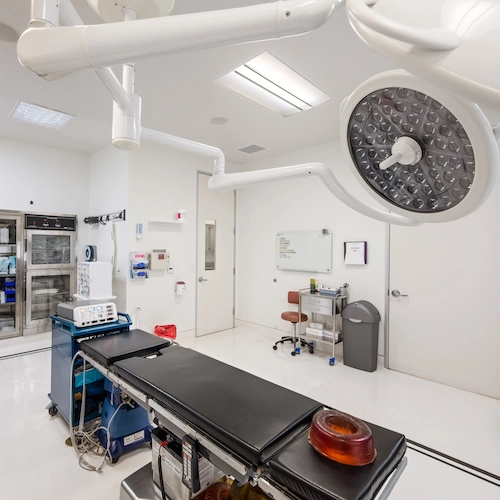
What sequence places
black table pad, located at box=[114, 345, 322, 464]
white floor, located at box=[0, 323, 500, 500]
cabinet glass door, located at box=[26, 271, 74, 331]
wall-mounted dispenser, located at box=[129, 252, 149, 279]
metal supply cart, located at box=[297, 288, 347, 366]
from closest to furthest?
black table pad, located at box=[114, 345, 322, 464]
white floor, located at box=[0, 323, 500, 500]
metal supply cart, located at box=[297, 288, 347, 366]
wall-mounted dispenser, located at box=[129, 252, 149, 279]
cabinet glass door, located at box=[26, 271, 74, 331]

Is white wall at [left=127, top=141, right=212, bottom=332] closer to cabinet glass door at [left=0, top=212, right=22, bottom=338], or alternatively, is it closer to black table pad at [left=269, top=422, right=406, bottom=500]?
cabinet glass door at [left=0, top=212, right=22, bottom=338]

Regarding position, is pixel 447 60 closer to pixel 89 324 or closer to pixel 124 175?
pixel 89 324

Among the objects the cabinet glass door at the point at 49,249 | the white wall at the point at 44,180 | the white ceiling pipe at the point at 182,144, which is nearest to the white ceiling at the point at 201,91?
the white wall at the point at 44,180

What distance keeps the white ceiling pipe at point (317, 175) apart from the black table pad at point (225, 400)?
95 centimetres

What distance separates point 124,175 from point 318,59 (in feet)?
9.86

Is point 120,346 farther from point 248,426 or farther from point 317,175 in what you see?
point 317,175

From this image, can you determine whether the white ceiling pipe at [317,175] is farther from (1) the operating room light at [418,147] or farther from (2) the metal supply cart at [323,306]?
(2) the metal supply cart at [323,306]

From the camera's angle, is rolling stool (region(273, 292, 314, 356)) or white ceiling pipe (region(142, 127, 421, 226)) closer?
white ceiling pipe (region(142, 127, 421, 226))

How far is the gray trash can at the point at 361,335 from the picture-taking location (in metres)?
3.70

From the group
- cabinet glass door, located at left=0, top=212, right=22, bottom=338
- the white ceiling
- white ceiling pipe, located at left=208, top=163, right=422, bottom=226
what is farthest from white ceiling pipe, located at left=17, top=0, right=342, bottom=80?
cabinet glass door, located at left=0, top=212, right=22, bottom=338

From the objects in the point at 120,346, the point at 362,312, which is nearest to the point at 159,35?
the point at 120,346

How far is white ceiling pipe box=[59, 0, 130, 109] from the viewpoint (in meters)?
0.81

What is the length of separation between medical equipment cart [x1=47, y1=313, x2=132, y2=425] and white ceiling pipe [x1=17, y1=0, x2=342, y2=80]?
217 cm

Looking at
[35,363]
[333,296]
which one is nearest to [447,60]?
[333,296]
